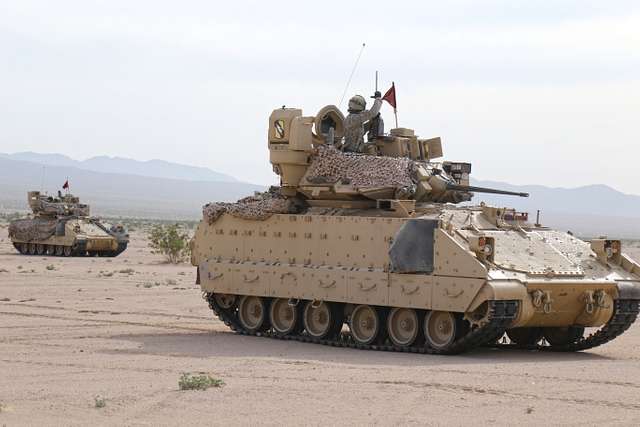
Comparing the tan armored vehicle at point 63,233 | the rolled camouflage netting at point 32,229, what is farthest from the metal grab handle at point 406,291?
the rolled camouflage netting at point 32,229

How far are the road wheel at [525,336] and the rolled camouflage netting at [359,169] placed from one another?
3041 mm

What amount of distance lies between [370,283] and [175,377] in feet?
17.1

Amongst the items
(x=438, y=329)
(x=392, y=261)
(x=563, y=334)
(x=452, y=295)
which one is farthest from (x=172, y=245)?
(x=452, y=295)

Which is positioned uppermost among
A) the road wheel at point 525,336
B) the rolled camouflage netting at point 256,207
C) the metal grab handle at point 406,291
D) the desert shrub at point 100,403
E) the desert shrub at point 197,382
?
the rolled camouflage netting at point 256,207

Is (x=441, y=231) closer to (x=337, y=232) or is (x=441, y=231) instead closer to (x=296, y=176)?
(x=337, y=232)

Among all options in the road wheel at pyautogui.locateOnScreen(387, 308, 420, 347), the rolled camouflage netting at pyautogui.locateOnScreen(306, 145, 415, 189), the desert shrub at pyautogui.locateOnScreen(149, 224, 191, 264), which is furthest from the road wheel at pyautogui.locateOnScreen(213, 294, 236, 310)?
the desert shrub at pyautogui.locateOnScreen(149, 224, 191, 264)

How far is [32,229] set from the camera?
177ft

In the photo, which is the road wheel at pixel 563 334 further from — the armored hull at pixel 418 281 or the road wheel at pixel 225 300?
the road wheel at pixel 225 300

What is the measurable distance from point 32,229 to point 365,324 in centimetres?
3621

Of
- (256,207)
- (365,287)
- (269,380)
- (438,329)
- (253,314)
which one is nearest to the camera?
(269,380)

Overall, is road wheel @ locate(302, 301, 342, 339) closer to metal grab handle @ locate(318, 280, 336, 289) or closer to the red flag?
metal grab handle @ locate(318, 280, 336, 289)

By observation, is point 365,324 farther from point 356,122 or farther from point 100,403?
point 100,403

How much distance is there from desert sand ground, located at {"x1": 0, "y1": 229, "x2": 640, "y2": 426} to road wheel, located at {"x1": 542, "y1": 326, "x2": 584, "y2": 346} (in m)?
0.42

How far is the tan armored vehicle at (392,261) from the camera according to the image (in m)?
18.4
